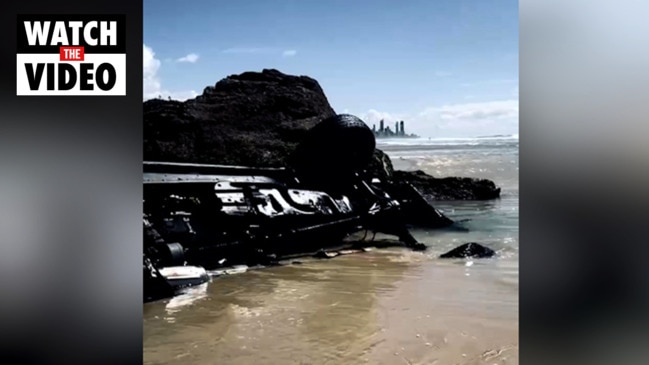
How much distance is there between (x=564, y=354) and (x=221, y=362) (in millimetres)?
1437

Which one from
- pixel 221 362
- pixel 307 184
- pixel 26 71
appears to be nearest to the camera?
pixel 221 362

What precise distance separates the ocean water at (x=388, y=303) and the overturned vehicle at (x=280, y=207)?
0.28ft

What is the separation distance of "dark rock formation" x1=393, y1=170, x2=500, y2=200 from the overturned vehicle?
0.14ft

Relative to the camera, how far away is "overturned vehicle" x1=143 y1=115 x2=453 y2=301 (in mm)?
2498

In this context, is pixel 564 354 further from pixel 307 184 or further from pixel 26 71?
pixel 26 71

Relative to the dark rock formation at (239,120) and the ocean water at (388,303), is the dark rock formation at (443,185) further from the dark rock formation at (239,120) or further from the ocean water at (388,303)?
the dark rock formation at (239,120)

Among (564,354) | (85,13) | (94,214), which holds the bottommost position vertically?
(564,354)

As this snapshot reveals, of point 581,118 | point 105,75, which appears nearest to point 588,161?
point 581,118

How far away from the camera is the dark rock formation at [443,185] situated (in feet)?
8.37

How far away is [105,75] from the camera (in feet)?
8.11

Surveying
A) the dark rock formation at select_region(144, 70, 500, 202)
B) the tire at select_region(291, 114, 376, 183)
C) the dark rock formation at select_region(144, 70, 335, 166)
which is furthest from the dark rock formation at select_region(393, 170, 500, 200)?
the dark rock formation at select_region(144, 70, 335, 166)

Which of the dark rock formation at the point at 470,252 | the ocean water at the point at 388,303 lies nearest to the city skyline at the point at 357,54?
the ocean water at the point at 388,303

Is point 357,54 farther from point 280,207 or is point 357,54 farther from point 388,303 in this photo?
point 388,303

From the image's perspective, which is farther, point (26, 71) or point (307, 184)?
point (307, 184)
